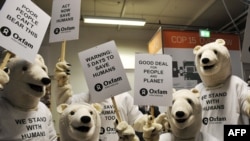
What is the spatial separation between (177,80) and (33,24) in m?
2.60

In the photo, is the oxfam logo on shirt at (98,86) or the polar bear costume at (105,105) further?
the polar bear costume at (105,105)

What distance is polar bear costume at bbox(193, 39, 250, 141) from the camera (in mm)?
1713

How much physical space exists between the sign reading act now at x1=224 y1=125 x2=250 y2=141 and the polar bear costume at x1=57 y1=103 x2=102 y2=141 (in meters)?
0.59

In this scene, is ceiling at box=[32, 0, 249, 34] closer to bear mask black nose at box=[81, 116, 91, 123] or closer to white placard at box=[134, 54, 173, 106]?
white placard at box=[134, 54, 173, 106]

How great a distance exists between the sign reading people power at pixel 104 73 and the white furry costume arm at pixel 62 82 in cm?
13

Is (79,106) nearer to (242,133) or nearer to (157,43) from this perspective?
(242,133)

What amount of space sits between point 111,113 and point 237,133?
2.73ft

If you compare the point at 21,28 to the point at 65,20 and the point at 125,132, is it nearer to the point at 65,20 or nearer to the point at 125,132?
the point at 65,20

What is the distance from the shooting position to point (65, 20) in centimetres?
173

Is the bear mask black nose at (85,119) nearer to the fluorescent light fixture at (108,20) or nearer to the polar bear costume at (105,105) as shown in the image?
the polar bear costume at (105,105)

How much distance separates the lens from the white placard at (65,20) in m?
1.70

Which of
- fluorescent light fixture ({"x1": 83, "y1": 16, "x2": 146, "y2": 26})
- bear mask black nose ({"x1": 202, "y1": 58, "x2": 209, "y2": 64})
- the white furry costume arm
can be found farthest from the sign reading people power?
fluorescent light fixture ({"x1": 83, "y1": 16, "x2": 146, "y2": 26})

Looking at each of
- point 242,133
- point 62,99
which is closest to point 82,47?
point 62,99

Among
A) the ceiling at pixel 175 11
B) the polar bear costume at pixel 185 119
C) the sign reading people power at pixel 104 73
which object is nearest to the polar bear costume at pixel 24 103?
the sign reading people power at pixel 104 73
